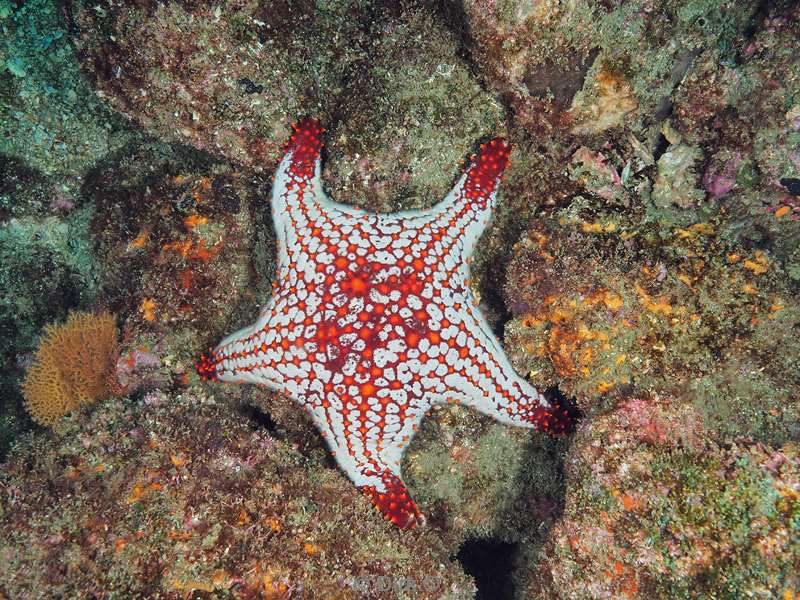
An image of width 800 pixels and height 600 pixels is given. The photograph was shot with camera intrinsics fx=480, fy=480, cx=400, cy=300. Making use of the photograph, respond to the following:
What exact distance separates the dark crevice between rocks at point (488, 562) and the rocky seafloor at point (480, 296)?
9cm

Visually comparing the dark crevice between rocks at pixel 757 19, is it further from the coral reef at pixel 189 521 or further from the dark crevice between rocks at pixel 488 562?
the dark crevice between rocks at pixel 488 562

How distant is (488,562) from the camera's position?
5945 mm

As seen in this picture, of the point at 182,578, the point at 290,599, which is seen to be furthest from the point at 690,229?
the point at 182,578

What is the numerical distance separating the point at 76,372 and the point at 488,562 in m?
5.25

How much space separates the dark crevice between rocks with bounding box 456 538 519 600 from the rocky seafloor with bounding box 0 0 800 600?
0.09 meters

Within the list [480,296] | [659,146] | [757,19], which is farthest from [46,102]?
[757,19]

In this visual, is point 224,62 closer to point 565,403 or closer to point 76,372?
point 76,372

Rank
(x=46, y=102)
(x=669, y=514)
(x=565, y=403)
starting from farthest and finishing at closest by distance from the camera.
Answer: (x=46, y=102) → (x=565, y=403) → (x=669, y=514)

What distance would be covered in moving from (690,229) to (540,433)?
2511mm

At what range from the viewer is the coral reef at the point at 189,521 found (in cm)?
351

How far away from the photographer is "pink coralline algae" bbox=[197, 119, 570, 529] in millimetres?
4254

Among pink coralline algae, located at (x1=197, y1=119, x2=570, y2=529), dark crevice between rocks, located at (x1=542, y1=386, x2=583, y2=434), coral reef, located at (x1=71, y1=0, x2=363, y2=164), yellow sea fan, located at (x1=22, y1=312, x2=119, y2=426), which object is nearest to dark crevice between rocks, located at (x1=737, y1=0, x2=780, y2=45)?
pink coralline algae, located at (x1=197, y1=119, x2=570, y2=529)

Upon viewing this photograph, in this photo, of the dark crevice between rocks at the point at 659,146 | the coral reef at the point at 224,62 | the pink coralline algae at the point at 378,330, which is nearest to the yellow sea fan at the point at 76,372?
the pink coralline algae at the point at 378,330

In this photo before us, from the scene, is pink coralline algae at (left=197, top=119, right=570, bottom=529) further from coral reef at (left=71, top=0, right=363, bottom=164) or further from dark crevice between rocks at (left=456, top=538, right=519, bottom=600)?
dark crevice between rocks at (left=456, top=538, right=519, bottom=600)
